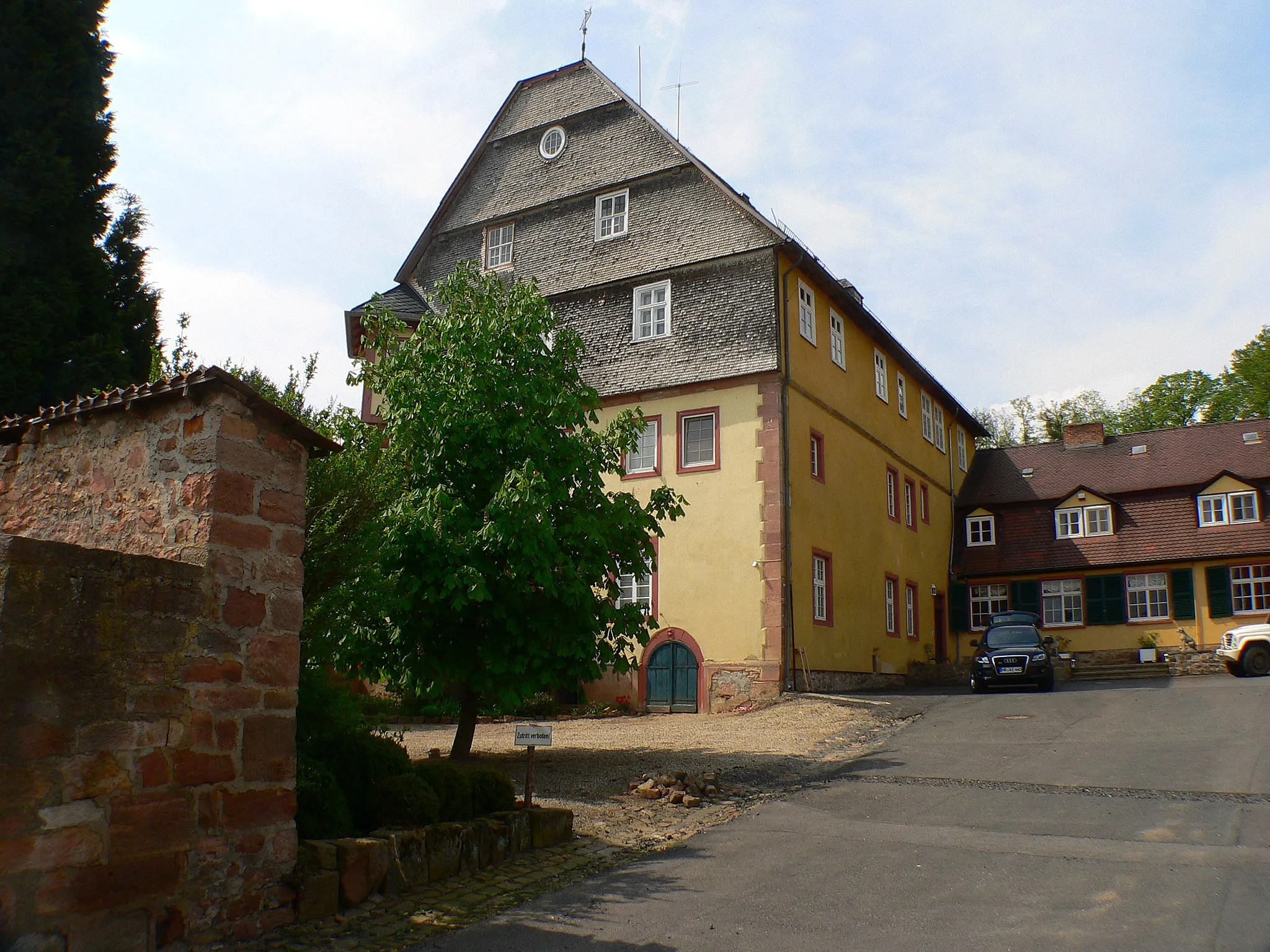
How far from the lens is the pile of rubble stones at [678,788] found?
11.1m

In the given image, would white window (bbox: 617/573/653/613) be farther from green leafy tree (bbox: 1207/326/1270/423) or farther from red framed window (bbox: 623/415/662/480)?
green leafy tree (bbox: 1207/326/1270/423)

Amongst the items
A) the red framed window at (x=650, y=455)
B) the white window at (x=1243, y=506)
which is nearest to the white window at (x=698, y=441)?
the red framed window at (x=650, y=455)

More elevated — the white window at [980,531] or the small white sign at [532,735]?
the white window at [980,531]

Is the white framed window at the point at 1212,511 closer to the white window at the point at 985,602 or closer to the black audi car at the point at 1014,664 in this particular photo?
the white window at the point at 985,602

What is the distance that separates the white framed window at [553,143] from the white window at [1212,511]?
67.3 feet

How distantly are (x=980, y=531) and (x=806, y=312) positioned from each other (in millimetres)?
14457

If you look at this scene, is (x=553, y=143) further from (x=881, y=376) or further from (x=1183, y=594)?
(x=1183, y=594)

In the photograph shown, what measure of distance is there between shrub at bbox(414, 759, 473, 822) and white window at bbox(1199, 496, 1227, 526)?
28.5 meters

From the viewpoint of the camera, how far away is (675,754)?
14156 millimetres

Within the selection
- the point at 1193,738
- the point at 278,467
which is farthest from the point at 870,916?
the point at 1193,738

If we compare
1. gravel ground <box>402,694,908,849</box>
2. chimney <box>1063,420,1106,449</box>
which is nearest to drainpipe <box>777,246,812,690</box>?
gravel ground <box>402,694,908,849</box>

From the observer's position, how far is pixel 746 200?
78.0 feet

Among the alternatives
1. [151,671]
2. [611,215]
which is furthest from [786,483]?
[151,671]

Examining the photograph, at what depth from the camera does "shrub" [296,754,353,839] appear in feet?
24.1
